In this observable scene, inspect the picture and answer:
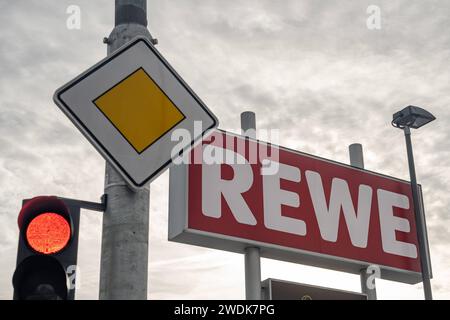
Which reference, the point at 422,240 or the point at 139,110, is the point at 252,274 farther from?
the point at 139,110

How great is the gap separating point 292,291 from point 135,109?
7.40m

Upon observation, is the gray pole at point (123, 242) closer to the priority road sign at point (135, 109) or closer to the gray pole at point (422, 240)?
the priority road sign at point (135, 109)

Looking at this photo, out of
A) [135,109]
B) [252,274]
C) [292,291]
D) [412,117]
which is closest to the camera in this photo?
[135,109]

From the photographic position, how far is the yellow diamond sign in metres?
3.82

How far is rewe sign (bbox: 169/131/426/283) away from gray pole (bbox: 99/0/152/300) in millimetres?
6362

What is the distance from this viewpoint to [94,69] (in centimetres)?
396

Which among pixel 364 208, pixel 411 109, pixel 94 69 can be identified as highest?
pixel 411 109

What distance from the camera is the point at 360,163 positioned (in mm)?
13562

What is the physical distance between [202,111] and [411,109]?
10.9m

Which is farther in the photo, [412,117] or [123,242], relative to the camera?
[412,117]

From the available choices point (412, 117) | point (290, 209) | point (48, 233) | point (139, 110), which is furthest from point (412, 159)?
Answer: point (48, 233)

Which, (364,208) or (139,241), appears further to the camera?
(364,208)
